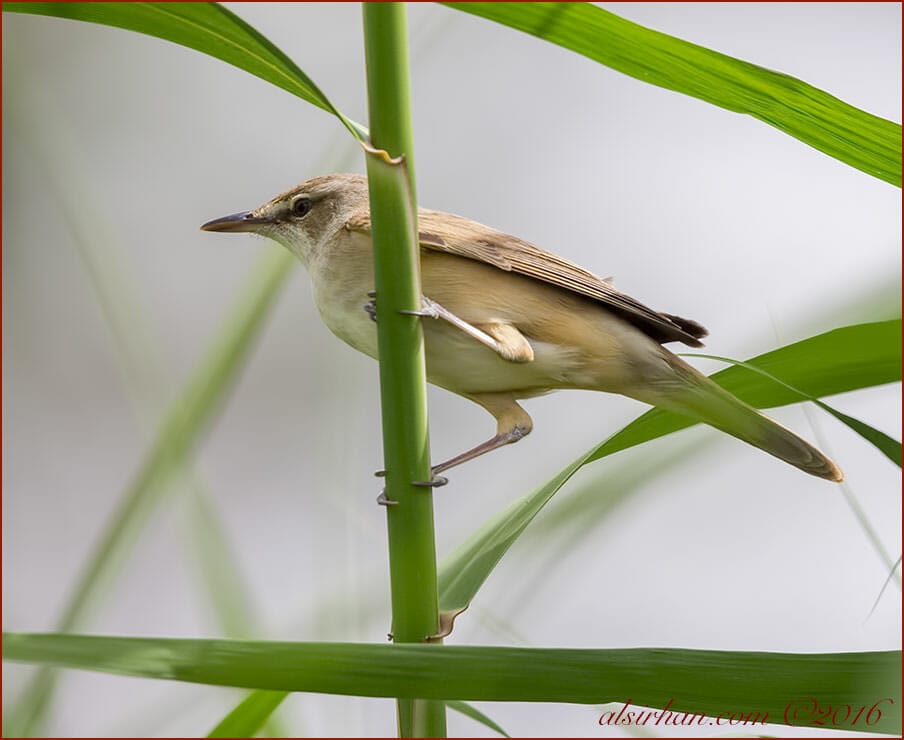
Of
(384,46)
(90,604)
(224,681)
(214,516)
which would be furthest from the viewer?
(214,516)

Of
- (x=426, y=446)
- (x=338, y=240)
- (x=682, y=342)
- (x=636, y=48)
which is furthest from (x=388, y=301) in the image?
(x=682, y=342)

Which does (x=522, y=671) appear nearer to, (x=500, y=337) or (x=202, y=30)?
(x=202, y=30)

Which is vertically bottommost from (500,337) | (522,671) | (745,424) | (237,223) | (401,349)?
(522,671)

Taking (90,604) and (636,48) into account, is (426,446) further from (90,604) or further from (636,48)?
(90,604)

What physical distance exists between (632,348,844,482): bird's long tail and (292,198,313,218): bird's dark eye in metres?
0.53

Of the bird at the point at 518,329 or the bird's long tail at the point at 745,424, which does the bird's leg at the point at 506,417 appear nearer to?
the bird at the point at 518,329

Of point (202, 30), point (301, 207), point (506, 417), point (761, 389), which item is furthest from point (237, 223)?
point (761, 389)

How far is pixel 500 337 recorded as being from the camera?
3.33 ft

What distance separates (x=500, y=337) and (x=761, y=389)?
0.33 meters

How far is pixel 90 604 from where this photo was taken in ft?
3.08

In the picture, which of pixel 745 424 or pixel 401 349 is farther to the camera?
pixel 745 424

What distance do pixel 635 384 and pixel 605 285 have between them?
0.42 feet

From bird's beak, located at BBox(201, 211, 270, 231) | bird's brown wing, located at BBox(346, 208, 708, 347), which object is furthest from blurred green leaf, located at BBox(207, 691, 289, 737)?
bird's beak, located at BBox(201, 211, 270, 231)

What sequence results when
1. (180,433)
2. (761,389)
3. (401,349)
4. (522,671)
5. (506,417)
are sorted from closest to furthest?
(522,671)
(401,349)
(761,389)
(180,433)
(506,417)
